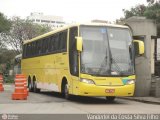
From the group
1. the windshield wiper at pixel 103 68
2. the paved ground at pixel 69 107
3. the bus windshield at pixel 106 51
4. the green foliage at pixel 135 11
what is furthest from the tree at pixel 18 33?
the windshield wiper at pixel 103 68

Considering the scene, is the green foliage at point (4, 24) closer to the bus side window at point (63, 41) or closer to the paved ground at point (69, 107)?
the bus side window at point (63, 41)

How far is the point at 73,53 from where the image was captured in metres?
20.7

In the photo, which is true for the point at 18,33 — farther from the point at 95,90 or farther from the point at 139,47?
the point at 95,90

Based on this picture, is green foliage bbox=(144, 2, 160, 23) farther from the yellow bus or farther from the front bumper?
the front bumper

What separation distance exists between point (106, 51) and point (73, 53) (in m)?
1.58

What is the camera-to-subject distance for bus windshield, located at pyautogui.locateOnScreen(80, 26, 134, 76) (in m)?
19.7

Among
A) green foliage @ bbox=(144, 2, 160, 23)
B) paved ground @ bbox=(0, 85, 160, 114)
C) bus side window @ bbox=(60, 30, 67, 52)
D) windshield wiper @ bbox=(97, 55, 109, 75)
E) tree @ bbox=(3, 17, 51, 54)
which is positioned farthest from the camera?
tree @ bbox=(3, 17, 51, 54)


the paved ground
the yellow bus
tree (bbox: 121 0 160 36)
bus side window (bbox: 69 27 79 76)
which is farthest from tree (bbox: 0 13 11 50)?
the paved ground

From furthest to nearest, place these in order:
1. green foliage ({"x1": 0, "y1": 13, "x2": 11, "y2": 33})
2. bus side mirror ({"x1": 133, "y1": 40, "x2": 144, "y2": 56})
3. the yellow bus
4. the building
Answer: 1. the building
2. green foliage ({"x1": 0, "y1": 13, "x2": 11, "y2": 33})
3. bus side mirror ({"x1": 133, "y1": 40, "x2": 144, "y2": 56})
4. the yellow bus

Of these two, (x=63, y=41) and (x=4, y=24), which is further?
(x=4, y=24)

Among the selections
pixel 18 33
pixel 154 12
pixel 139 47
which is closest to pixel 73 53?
pixel 139 47

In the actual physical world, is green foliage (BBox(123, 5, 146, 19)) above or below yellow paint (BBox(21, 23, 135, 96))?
above

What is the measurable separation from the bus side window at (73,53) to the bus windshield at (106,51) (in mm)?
497

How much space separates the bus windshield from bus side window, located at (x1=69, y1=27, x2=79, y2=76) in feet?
1.63
